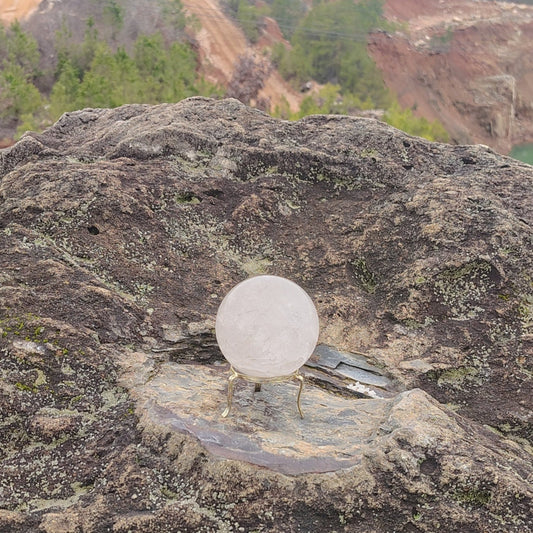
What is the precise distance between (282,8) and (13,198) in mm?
28674

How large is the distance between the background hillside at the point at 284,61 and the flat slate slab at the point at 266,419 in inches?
461

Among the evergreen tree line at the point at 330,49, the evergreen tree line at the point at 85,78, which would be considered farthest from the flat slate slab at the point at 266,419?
the evergreen tree line at the point at 330,49

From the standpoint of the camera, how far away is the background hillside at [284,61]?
16.2 meters

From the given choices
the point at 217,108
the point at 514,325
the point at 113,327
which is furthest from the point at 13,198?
the point at 514,325

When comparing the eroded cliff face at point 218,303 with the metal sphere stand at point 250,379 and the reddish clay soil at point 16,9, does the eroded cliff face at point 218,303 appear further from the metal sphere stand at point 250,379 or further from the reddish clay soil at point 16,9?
the reddish clay soil at point 16,9

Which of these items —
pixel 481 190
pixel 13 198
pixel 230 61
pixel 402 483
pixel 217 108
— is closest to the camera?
pixel 402 483

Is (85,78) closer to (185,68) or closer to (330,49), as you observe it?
(185,68)

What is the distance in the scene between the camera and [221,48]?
26.1 metres

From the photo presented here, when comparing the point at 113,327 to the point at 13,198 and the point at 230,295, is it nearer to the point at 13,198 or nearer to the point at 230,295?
the point at 230,295

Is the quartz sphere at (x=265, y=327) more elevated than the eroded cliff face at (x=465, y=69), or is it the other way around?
the quartz sphere at (x=265, y=327)

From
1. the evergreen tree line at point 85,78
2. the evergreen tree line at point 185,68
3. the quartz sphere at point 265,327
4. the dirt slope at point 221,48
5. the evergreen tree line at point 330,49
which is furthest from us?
the dirt slope at point 221,48

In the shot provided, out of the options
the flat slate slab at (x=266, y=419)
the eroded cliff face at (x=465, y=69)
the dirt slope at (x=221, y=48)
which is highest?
the flat slate slab at (x=266, y=419)

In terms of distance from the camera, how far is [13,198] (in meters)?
3.73

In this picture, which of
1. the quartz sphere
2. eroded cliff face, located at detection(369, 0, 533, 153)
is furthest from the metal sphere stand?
eroded cliff face, located at detection(369, 0, 533, 153)
